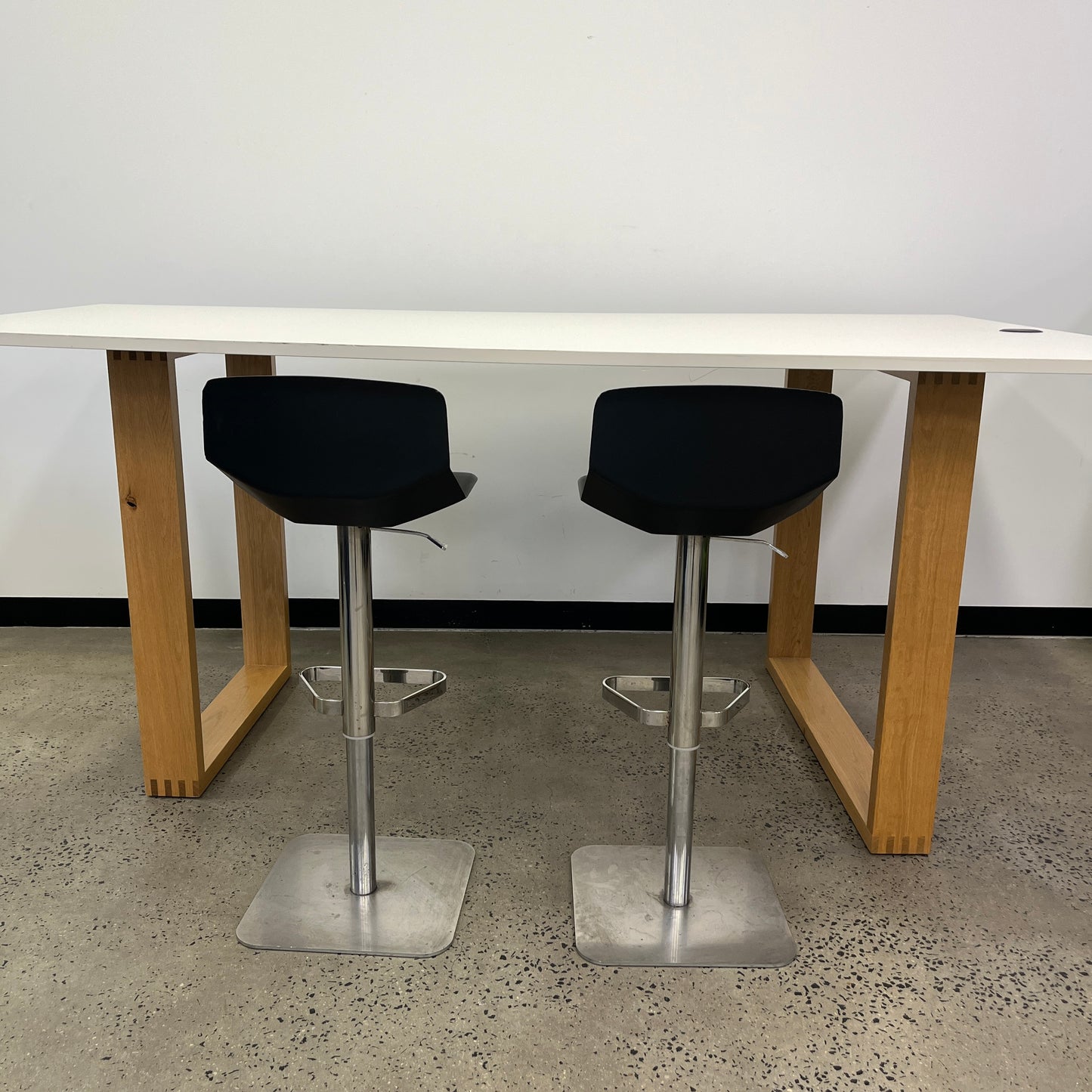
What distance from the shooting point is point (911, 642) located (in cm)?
181

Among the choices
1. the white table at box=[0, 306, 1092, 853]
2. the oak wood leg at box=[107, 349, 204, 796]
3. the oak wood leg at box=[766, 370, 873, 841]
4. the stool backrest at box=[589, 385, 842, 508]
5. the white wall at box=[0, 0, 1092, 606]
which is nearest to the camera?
the stool backrest at box=[589, 385, 842, 508]

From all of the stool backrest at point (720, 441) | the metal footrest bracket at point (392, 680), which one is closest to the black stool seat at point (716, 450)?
the stool backrest at point (720, 441)

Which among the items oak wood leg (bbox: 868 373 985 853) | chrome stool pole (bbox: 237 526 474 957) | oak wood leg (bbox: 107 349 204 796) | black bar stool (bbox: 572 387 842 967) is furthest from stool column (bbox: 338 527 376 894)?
oak wood leg (bbox: 868 373 985 853)

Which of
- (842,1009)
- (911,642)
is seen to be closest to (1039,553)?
(911,642)

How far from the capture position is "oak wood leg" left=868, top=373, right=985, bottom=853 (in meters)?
1.69

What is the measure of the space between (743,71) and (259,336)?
5.80ft

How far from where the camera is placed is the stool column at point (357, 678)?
160cm

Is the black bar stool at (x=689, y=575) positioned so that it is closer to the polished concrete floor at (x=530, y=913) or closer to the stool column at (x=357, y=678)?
the polished concrete floor at (x=530, y=913)

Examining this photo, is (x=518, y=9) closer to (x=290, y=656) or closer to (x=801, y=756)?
(x=290, y=656)

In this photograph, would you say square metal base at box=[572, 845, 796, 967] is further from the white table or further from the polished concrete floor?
the white table

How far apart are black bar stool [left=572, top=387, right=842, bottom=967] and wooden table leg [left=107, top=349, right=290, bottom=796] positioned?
0.88 m

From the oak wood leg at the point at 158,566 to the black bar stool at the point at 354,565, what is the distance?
15.3 inches

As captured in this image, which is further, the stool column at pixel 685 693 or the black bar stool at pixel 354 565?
the stool column at pixel 685 693

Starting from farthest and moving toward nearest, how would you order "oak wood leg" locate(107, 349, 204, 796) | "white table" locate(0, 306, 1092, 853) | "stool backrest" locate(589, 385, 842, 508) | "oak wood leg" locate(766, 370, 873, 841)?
1. "oak wood leg" locate(766, 370, 873, 841)
2. "oak wood leg" locate(107, 349, 204, 796)
3. "white table" locate(0, 306, 1092, 853)
4. "stool backrest" locate(589, 385, 842, 508)
